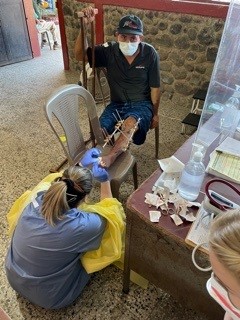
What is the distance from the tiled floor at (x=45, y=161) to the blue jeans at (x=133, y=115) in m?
0.41

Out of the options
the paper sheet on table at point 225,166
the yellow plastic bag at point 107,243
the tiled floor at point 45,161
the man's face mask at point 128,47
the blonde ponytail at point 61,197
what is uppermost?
the man's face mask at point 128,47

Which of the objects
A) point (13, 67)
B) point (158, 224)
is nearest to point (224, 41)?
point (158, 224)

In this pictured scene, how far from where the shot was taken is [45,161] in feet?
7.64

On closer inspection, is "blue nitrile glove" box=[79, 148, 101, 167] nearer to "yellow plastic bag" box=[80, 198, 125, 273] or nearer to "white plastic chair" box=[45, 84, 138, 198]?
"white plastic chair" box=[45, 84, 138, 198]

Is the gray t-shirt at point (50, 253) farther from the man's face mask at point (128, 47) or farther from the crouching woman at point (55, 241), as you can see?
the man's face mask at point (128, 47)

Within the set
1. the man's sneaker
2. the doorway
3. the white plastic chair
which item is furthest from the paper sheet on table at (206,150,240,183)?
the man's sneaker

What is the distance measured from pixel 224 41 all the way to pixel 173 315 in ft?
4.28

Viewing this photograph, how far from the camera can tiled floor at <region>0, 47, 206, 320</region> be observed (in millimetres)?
1319

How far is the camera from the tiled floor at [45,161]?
1319 millimetres

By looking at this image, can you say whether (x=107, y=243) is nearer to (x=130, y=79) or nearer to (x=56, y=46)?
(x=130, y=79)

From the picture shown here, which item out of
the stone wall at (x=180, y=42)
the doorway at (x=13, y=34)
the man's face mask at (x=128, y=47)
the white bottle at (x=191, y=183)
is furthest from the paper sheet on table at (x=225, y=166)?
the doorway at (x=13, y=34)

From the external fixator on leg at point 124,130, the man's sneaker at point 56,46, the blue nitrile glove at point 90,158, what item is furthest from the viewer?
the man's sneaker at point 56,46

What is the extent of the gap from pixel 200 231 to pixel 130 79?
1.50 m

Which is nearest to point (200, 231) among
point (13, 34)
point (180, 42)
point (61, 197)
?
point (61, 197)
